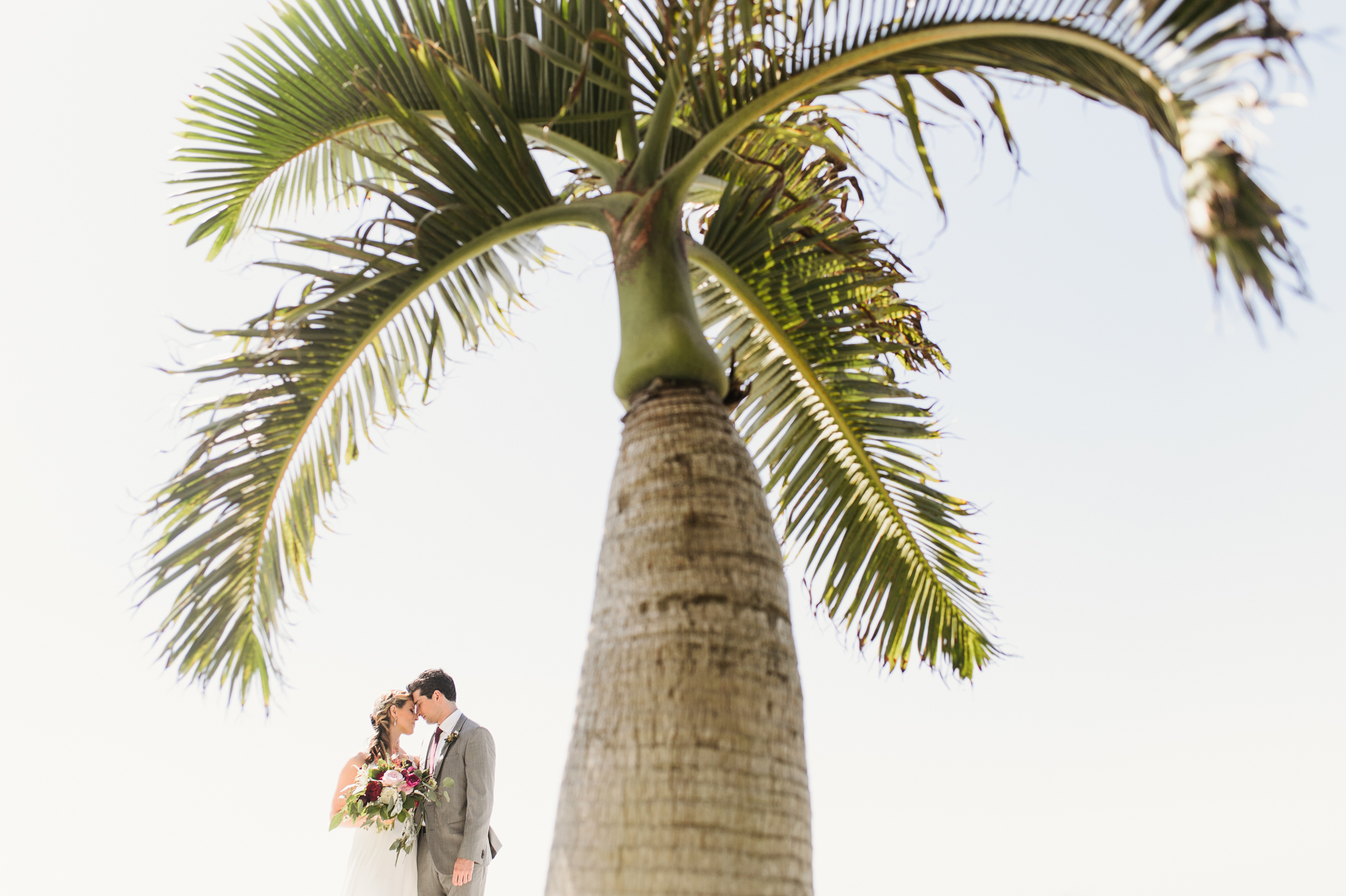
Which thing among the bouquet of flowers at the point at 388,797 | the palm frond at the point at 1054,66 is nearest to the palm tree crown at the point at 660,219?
the palm frond at the point at 1054,66

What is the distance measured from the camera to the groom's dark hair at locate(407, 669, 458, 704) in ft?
14.9

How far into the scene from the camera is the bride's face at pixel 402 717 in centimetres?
472

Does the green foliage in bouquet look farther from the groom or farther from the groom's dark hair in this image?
the groom's dark hair

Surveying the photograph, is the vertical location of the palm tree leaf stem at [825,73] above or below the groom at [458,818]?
above

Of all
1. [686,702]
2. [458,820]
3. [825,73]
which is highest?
[825,73]

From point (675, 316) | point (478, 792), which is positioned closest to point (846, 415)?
point (675, 316)

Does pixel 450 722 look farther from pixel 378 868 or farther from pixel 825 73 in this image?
pixel 825 73

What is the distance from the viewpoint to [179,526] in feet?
8.68

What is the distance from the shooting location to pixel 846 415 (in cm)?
310

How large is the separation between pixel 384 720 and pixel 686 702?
361 centimetres

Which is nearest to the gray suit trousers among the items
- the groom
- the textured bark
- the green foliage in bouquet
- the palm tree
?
the groom

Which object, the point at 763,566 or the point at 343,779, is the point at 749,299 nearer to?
the point at 763,566

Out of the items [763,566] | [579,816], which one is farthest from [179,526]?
[763,566]

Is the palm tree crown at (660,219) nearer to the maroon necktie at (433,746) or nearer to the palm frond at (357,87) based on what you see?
the palm frond at (357,87)
